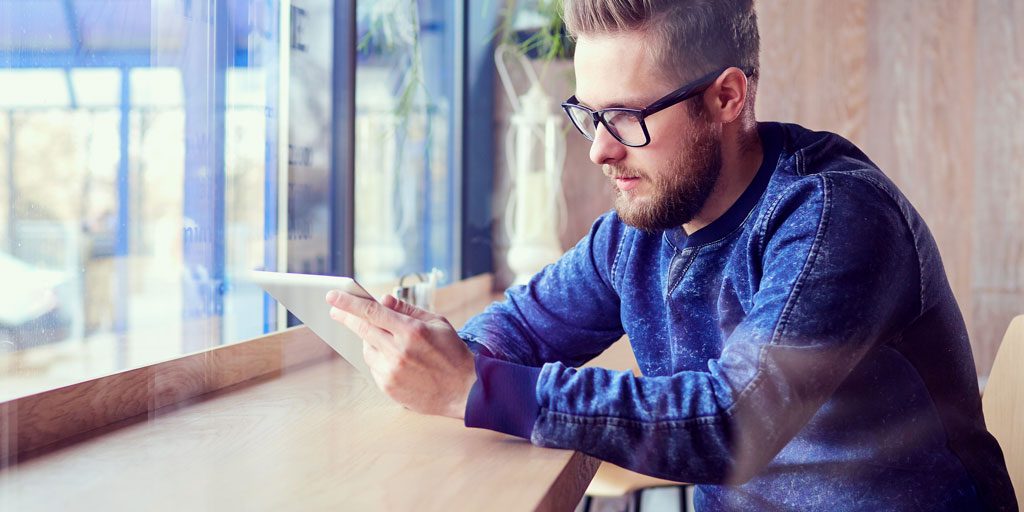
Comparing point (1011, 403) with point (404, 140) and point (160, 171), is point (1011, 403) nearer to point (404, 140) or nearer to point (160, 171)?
point (160, 171)

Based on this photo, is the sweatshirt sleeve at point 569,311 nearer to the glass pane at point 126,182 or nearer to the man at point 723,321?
the man at point 723,321

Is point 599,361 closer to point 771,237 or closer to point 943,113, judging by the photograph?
point 771,237

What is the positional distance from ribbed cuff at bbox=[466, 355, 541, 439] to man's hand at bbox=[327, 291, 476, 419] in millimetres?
13

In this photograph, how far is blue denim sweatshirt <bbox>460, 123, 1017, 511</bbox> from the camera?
2.72ft

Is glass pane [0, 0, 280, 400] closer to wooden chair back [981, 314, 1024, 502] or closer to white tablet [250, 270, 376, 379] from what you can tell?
white tablet [250, 270, 376, 379]

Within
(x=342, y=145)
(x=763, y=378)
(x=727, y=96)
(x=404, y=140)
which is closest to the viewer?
(x=763, y=378)

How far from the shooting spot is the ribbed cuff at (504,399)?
87 centimetres

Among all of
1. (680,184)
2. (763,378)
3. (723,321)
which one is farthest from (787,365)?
(680,184)

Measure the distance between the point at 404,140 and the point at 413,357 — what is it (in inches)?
62.8

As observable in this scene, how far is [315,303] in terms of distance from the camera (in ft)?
3.29

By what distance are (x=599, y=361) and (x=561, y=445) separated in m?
0.73

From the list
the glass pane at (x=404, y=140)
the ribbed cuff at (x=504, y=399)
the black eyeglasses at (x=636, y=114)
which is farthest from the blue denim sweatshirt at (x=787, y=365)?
the glass pane at (x=404, y=140)

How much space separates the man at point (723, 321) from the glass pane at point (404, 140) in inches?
38.2

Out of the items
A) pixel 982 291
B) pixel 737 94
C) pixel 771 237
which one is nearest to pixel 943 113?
pixel 982 291
